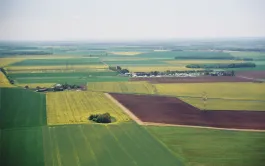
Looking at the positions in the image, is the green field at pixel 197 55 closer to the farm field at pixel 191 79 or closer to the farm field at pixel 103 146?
the farm field at pixel 191 79

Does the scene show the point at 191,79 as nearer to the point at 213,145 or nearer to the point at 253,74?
the point at 253,74

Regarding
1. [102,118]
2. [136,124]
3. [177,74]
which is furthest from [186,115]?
[177,74]

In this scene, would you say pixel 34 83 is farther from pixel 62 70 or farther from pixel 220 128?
pixel 220 128

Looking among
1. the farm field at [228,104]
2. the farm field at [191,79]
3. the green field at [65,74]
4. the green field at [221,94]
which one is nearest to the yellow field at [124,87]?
the green field at [221,94]

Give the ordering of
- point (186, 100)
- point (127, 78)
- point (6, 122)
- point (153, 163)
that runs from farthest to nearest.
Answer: point (127, 78), point (186, 100), point (6, 122), point (153, 163)

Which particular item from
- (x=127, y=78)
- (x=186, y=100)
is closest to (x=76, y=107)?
(x=186, y=100)

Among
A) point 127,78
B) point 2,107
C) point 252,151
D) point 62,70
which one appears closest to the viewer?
point 252,151

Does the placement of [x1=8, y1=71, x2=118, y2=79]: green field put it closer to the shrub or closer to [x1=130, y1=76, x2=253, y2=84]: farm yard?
[x1=130, y1=76, x2=253, y2=84]: farm yard

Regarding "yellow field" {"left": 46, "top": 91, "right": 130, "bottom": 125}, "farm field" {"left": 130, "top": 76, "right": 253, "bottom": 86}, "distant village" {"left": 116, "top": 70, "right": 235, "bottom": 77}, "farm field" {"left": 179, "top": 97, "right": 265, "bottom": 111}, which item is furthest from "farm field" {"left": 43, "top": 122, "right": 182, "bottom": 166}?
"distant village" {"left": 116, "top": 70, "right": 235, "bottom": 77}
